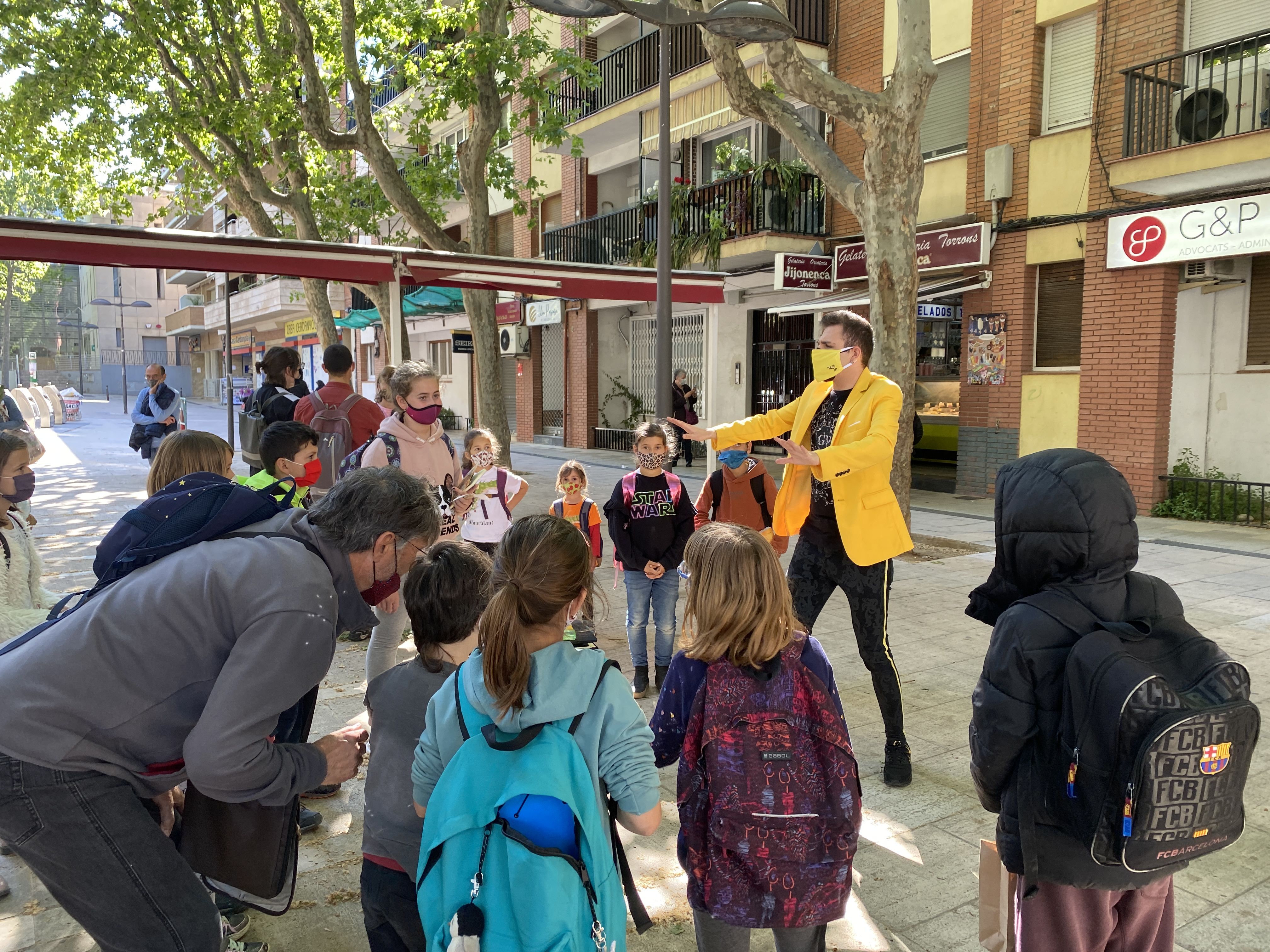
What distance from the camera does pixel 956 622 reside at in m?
6.93

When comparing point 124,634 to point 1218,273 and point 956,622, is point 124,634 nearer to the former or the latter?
point 956,622

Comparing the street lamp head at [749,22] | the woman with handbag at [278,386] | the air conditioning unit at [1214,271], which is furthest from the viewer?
the air conditioning unit at [1214,271]

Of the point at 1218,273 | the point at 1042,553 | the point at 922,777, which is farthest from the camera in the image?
the point at 1218,273

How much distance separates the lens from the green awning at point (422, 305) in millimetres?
14141

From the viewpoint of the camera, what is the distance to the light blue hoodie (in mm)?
1946

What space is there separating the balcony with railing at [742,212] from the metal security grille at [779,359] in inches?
66.8

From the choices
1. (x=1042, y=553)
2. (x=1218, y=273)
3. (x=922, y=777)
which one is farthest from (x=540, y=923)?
(x=1218, y=273)

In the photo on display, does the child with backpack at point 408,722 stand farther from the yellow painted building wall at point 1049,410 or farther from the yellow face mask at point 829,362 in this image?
the yellow painted building wall at point 1049,410

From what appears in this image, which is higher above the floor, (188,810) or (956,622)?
(188,810)

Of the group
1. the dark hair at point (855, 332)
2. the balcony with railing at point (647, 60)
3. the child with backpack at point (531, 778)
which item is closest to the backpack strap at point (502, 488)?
the dark hair at point (855, 332)

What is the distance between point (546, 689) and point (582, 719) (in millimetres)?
103

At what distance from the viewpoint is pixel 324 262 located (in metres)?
8.91

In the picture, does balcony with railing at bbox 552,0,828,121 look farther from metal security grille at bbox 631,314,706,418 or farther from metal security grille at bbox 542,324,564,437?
metal security grille at bbox 542,324,564,437

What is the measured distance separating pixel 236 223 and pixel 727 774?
4696 centimetres
